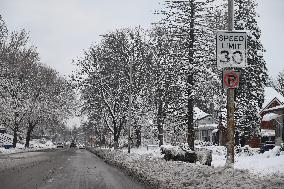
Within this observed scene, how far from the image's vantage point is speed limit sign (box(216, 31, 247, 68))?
11500mm

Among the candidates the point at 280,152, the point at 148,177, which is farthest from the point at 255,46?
the point at 148,177

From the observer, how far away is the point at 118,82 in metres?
48.6

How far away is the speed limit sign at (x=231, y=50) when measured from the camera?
11.5 m

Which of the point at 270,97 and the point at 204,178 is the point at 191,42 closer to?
the point at 204,178

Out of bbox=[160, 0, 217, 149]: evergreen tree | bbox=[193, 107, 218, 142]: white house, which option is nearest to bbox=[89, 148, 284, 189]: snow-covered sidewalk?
bbox=[160, 0, 217, 149]: evergreen tree

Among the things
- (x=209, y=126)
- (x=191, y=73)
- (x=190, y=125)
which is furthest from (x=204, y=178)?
(x=209, y=126)

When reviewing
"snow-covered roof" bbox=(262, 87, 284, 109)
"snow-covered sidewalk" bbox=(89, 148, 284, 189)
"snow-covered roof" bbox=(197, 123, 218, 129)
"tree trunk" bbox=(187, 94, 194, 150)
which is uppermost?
"snow-covered roof" bbox=(262, 87, 284, 109)

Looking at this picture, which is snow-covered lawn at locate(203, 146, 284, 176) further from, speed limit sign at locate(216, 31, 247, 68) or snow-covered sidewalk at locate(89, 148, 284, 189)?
speed limit sign at locate(216, 31, 247, 68)

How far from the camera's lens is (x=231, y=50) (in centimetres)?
1156

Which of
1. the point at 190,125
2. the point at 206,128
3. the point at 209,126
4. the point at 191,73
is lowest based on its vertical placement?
the point at 190,125

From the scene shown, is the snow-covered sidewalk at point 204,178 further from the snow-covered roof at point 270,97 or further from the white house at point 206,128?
the white house at point 206,128

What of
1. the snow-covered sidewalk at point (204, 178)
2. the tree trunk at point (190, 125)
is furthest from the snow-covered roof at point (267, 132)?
the snow-covered sidewalk at point (204, 178)

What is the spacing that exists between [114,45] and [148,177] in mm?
33292

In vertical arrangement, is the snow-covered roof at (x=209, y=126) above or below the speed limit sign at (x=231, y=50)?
above
